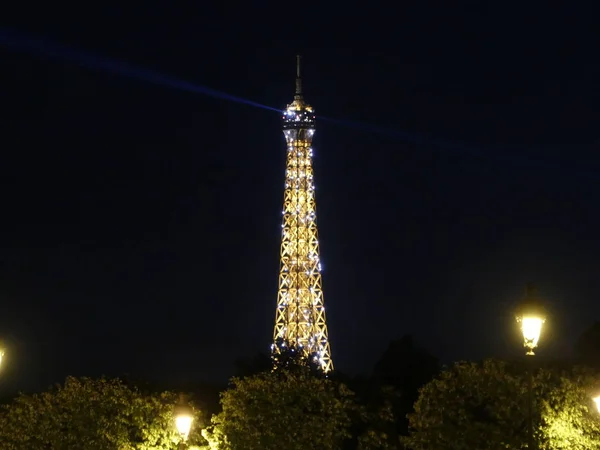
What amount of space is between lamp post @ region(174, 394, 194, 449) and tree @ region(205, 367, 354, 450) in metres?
1.32

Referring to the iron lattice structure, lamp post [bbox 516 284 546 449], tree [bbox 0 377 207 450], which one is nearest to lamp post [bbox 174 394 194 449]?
tree [bbox 0 377 207 450]

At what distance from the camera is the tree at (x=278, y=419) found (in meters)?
39.9

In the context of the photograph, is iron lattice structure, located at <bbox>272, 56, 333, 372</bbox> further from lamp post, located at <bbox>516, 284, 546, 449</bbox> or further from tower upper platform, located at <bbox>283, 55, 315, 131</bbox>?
lamp post, located at <bbox>516, 284, 546, 449</bbox>

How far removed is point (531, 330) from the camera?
2311 centimetres

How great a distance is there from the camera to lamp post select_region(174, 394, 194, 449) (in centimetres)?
3572

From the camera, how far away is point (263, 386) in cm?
4209

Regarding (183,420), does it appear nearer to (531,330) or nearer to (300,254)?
(531,330)

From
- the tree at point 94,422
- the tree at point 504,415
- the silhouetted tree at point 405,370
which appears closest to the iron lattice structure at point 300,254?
the silhouetted tree at point 405,370

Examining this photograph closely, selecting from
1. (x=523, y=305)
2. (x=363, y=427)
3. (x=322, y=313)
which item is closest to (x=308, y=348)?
(x=322, y=313)

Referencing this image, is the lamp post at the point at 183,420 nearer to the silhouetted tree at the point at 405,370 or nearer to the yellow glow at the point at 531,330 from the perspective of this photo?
the silhouetted tree at the point at 405,370

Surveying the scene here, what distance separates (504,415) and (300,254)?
52940 millimetres

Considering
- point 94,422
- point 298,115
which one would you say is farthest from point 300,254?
point 94,422

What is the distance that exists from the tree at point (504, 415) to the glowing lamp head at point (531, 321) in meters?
12.1

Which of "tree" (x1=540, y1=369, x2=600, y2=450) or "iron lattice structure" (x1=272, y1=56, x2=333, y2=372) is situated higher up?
"iron lattice structure" (x1=272, y1=56, x2=333, y2=372)
